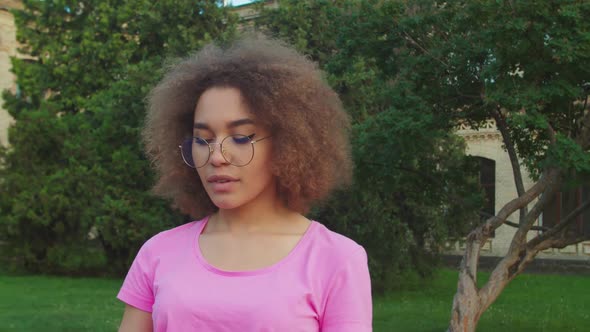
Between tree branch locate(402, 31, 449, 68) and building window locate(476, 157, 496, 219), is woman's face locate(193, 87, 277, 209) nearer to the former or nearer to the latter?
tree branch locate(402, 31, 449, 68)

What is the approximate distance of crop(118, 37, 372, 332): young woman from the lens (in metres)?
1.78

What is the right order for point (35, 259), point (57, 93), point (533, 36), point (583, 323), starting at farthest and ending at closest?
point (57, 93)
point (35, 259)
point (583, 323)
point (533, 36)

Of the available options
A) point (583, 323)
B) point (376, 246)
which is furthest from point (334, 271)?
point (376, 246)

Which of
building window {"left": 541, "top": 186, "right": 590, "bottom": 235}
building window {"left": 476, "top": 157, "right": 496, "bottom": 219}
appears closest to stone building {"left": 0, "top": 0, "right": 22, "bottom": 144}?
building window {"left": 476, "top": 157, "right": 496, "bottom": 219}

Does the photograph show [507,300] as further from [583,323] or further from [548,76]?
[548,76]

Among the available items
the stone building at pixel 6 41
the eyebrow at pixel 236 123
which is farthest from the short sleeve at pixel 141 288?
the stone building at pixel 6 41

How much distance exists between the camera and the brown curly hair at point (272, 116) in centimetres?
200

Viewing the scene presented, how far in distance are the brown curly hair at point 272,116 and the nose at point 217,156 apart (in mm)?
128

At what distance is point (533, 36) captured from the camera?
7.74m

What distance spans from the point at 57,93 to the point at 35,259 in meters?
4.60

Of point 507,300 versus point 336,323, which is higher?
point 336,323

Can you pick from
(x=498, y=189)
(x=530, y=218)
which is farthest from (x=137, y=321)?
(x=498, y=189)

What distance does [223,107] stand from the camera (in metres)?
1.95

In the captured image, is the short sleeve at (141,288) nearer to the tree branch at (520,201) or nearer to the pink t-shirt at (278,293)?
the pink t-shirt at (278,293)
